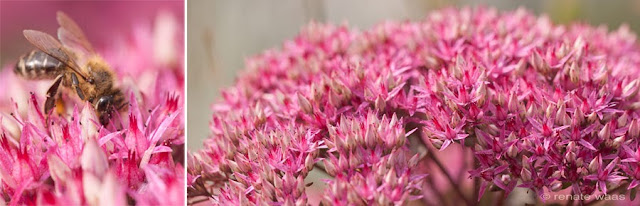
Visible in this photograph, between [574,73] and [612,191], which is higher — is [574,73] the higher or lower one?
the higher one

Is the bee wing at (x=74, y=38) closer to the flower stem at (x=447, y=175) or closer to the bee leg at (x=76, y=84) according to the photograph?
the bee leg at (x=76, y=84)

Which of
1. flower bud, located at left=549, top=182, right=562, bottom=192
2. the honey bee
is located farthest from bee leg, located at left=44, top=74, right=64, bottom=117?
flower bud, located at left=549, top=182, right=562, bottom=192

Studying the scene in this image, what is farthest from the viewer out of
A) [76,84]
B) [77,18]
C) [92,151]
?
[77,18]

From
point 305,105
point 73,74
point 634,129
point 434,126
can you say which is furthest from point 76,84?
point 634,129

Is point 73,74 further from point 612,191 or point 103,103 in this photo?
point 612,191

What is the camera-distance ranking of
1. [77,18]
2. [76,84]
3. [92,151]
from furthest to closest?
[77,18], [76,84], [92,151]

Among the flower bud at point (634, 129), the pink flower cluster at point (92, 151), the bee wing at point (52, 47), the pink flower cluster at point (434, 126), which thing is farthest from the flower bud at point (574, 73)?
A: the bee wing at point (52, 47)

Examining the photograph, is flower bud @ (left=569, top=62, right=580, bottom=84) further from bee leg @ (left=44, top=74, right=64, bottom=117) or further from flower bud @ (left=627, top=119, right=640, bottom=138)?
bee leg @ (left=44, top=74, right=64, bottom=117)

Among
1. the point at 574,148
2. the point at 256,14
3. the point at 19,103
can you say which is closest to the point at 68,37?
the point at 19,103
